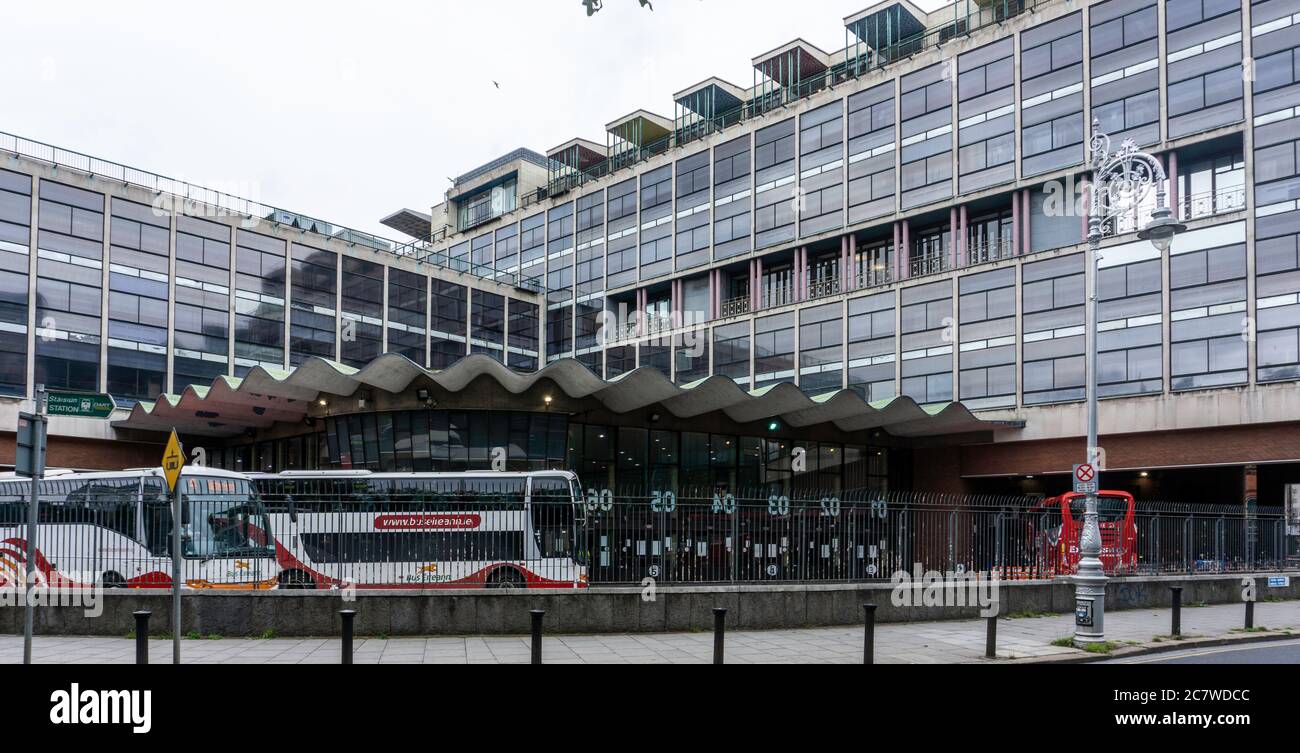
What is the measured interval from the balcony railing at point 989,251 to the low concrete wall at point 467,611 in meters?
27.6

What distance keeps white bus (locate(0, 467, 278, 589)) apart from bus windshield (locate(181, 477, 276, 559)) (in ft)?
0.06

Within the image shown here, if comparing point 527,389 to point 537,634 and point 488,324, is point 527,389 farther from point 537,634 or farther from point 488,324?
point 488,324

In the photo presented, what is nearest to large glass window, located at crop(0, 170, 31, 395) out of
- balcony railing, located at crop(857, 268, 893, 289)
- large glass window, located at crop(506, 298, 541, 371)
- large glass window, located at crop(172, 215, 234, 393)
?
large glass window, located at crop(172, 215, 234, 393)

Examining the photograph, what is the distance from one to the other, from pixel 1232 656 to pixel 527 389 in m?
18.6

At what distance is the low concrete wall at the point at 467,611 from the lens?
15.8 m

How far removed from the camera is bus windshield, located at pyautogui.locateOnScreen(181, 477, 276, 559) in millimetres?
18359

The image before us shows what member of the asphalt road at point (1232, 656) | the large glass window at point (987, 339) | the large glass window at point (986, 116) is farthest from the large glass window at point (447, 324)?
the asphalt road at point (1232, 656)

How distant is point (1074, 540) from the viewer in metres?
23.8

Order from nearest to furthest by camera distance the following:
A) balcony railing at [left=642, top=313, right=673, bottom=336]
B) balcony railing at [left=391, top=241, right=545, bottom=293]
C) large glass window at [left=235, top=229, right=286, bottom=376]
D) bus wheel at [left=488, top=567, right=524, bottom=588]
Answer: bus wheel at [left=488, top=567, right=524, bottom=588], large glass window at [left=235, top=229, right=286, bottom=376], balcony railing at [left=642, top=313, right=673, bottom=336], balcony railing at [left=391, top=241, right=545, bottom=293]

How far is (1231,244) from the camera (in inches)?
1415

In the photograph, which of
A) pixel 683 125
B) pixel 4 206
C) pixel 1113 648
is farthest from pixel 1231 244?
pixel 4 206

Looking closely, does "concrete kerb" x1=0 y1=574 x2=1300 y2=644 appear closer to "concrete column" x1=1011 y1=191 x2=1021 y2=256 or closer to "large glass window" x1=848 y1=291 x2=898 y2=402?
"concrete column" x1=1011 y1=191 x2=1021 y2=256
